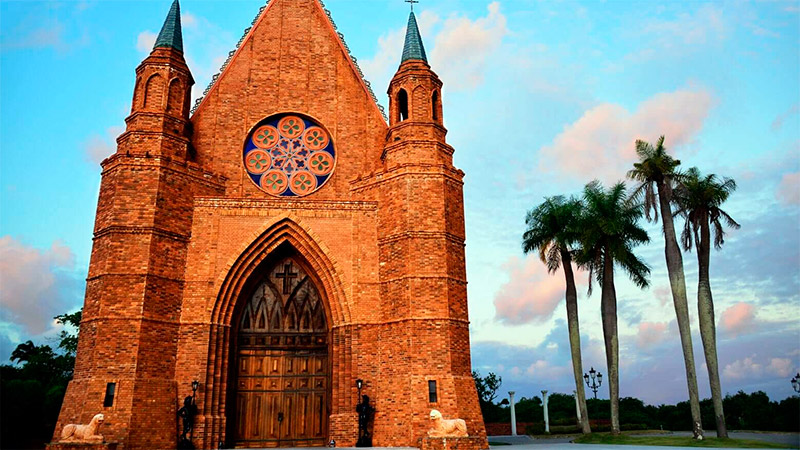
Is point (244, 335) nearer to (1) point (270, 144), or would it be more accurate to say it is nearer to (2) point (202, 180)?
(2) point (202, 180)

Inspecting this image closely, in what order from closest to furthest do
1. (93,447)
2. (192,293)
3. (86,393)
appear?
1. (93,447)
2. (86,393)
3. (192,293)

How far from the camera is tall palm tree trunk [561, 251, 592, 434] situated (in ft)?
76.2

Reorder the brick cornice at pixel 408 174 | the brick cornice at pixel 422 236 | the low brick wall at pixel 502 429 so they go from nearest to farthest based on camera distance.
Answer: the brick cornice at pixel 422 236 < the brick cornice at pixel 408 174 < the low brick wall at pixel 502 429

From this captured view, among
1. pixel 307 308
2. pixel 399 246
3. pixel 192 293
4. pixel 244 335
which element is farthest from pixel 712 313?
pixel 192 293

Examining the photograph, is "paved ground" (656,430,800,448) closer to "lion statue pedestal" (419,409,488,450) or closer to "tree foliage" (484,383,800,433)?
"tree foliage" (484,383,800,433)

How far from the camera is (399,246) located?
18641 millimetres

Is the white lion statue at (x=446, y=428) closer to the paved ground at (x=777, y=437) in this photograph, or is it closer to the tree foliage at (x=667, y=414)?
the paved ground at (x=777, y=437)

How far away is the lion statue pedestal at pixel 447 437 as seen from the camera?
14492 millimetres

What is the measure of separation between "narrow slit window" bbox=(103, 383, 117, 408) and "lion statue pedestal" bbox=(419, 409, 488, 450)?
8162 millimetres

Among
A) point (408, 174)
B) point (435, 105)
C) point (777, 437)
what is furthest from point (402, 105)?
point (777, 437)

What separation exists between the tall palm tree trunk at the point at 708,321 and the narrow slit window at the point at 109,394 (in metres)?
17.6

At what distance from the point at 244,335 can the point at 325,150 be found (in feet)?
21.9

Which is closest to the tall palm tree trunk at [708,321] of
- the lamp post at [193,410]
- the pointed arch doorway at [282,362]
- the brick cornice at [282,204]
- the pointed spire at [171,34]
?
the brick cornice at [282,204]

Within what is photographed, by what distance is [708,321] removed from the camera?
65.8ft
